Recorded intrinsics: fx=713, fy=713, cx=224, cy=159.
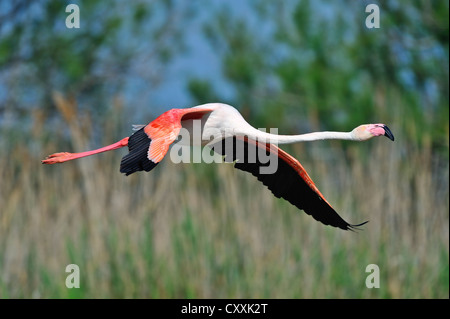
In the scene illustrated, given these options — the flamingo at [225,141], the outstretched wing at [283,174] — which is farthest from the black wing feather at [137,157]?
the outstretched wing at [283,174]

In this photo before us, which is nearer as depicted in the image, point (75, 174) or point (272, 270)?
point (272, 270)

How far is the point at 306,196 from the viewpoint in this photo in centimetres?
169

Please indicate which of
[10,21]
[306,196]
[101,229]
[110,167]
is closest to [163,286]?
[101,229]

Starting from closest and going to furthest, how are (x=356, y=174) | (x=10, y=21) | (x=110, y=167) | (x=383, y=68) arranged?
(x=110, y=167) < (x=356, y=174) < (x=383, y=68) < (x=10, y=21)

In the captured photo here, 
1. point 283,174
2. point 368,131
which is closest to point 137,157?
point 368,131

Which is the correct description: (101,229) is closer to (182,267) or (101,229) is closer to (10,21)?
(182,267)

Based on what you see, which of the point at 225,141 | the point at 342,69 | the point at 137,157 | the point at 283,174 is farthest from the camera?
the point at 342,69

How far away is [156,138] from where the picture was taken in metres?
1.22

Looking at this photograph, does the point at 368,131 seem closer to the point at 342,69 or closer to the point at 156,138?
the point at 156,138

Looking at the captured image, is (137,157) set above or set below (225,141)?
below

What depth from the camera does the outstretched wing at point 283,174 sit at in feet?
5.22

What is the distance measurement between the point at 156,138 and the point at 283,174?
1.92ft

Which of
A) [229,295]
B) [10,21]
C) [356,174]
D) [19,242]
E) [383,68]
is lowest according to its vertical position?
[229,295]

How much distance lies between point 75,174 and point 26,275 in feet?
2.79
